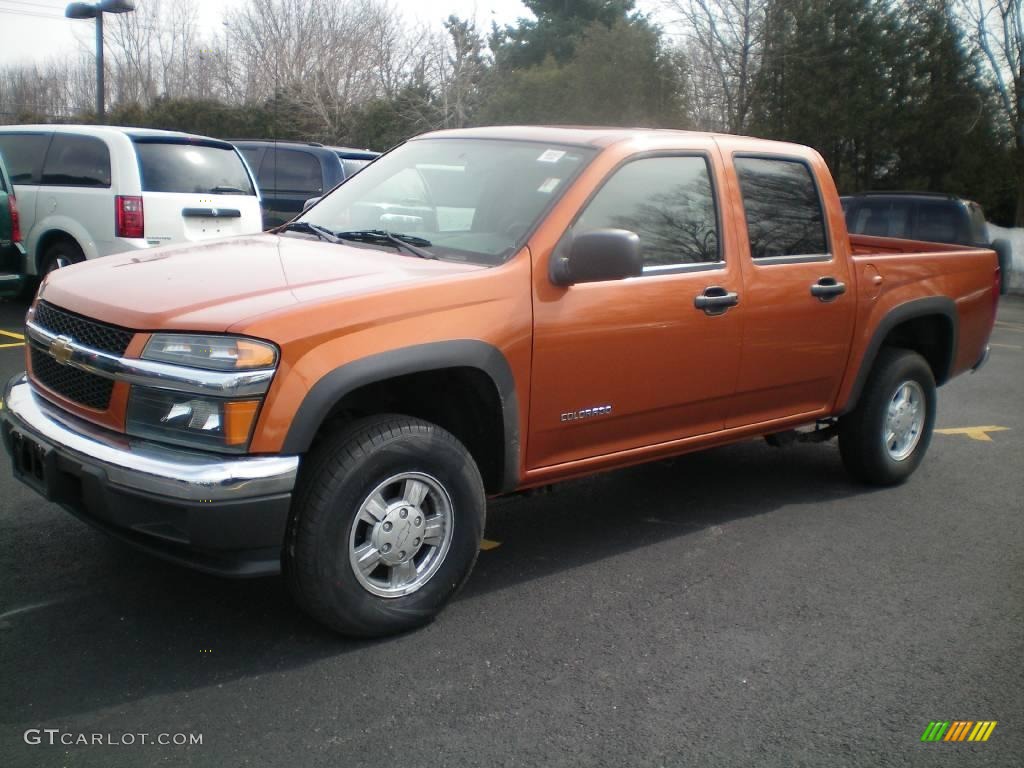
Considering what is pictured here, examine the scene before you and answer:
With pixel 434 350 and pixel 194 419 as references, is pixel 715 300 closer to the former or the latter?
pixel 434 350

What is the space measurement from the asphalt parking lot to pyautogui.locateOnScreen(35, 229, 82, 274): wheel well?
5.99 meters

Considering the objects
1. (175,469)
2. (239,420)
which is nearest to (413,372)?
(239,420)

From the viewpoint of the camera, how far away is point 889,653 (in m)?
3.88

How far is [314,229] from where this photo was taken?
4.75 metres

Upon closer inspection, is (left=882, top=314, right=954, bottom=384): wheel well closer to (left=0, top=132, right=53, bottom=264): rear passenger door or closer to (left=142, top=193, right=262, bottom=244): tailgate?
(left=142, top=193, right=262, bottom=244): tailgate

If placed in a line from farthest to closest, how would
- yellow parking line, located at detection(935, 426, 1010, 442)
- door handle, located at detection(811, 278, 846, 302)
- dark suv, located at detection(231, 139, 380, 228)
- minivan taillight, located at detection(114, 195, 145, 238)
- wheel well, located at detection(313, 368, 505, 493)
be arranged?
dark suv, located at detection(231, 139, 380, 228), minivan taillight, located at detection(114, 195, 145, 238), yellow parking line, located at detection(935, 426, 1010, 442), door handle, located at detection(811, 278, 846, 302), wheel well, located at detection(313, 368, 505, 493)

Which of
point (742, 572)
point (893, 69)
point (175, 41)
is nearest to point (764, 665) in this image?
point (742, 572)

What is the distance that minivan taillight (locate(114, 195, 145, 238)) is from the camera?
10.2 m

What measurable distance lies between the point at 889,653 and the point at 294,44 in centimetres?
4219

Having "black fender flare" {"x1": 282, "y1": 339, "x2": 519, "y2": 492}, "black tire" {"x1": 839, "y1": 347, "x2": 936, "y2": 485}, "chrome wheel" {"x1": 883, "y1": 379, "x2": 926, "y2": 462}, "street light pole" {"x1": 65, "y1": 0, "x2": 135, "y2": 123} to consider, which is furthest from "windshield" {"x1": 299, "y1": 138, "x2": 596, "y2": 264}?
"street light pole" {"x1": 65, "y1": 0, "x2": 135, "y2": 123}

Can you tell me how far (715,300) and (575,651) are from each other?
1708 millimetres

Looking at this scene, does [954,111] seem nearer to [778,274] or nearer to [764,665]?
[778,274]

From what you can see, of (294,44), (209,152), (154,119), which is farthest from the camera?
(294,44)
